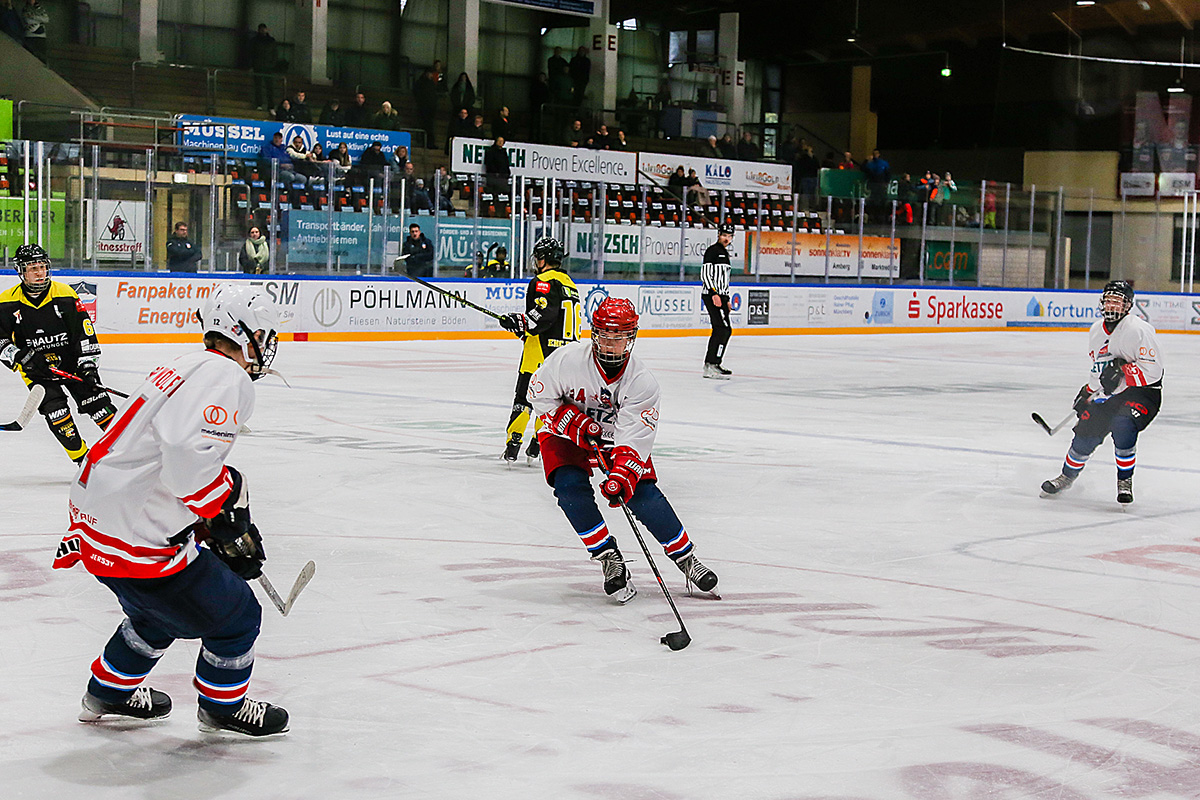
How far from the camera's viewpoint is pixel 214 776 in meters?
3.35

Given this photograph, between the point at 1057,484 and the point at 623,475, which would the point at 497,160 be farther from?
the point at 623,475

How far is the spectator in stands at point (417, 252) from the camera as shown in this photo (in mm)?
20297

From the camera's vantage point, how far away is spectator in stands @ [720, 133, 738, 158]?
3003cm

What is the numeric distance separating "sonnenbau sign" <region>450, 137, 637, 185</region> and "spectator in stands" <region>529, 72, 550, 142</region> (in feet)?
6.28

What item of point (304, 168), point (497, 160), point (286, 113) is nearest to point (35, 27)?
point (286, 113)

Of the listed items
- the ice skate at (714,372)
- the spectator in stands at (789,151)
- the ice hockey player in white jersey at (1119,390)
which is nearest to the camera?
the ice hockey player in white jersey at (1119,390)

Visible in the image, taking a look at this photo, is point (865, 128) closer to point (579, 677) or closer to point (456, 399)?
point (456, 399)

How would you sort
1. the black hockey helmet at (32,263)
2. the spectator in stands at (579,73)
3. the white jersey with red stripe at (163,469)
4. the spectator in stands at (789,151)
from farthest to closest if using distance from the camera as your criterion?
the spectator in stands at (789,151) → the spectator in stands at (579,73) → the black hockey helmet at (32,263) → the white jersey with red stripe at (163,469)

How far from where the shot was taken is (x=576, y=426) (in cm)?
540

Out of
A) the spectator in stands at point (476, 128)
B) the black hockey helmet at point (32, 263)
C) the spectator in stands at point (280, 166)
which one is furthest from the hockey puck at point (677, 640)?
the spectator in stands at point (476, 128)

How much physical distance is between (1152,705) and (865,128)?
34.6 m

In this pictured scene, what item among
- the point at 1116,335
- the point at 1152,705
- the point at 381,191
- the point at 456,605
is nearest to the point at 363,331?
the point at 381,191

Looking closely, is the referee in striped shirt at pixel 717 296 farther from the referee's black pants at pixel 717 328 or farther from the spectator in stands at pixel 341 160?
the spectator in stands at pixel 341 160

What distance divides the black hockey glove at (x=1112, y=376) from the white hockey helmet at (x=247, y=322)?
230 inches
